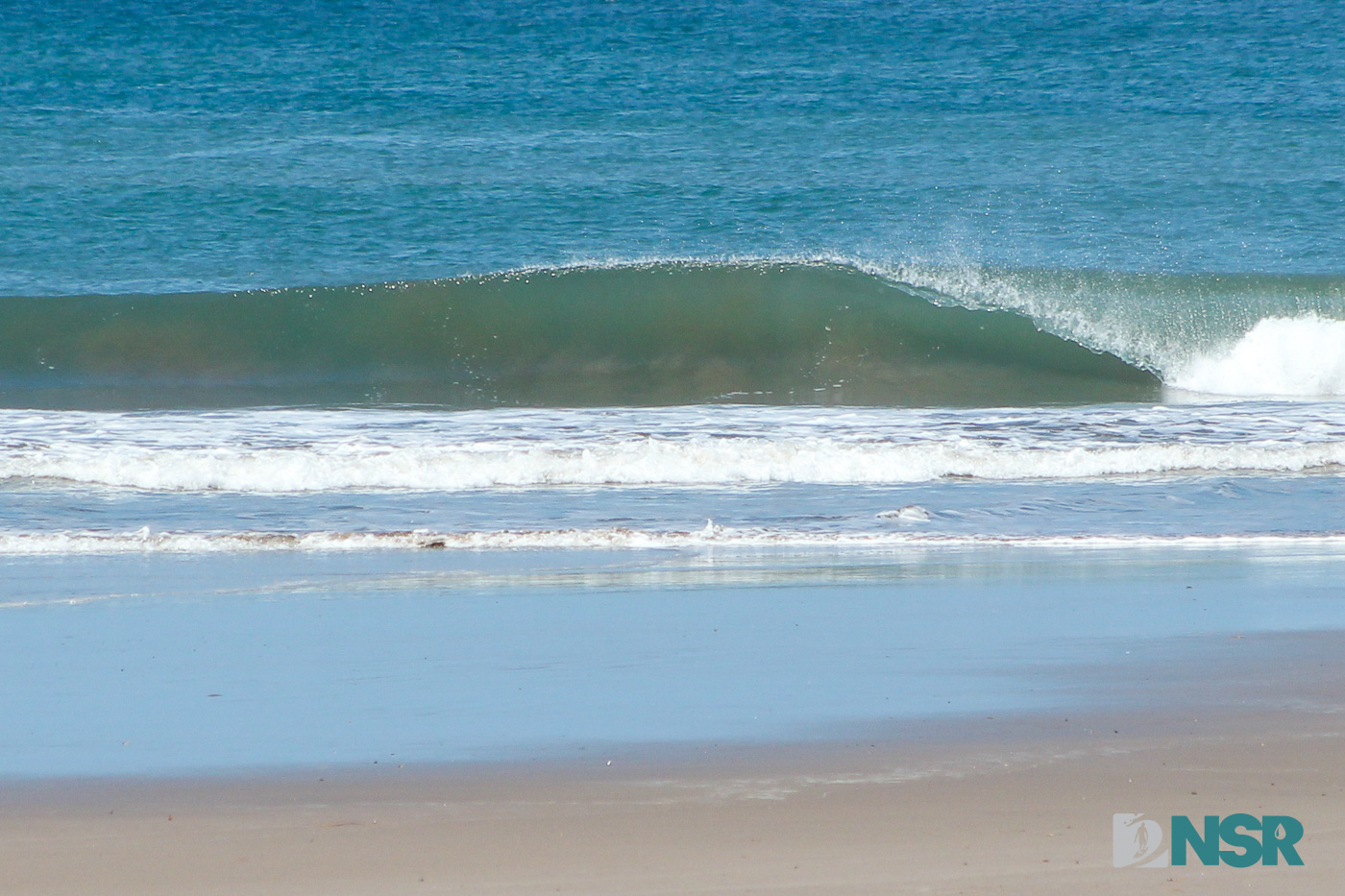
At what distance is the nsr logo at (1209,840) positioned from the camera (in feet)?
7.18

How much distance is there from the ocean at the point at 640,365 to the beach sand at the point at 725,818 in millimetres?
192

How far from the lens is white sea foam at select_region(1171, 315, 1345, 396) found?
11.1 meters

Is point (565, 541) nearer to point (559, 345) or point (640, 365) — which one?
point (640, 365)

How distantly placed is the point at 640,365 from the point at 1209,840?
9754mm

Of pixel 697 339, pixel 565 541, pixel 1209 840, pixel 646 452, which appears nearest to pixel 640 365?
pixel 697 339

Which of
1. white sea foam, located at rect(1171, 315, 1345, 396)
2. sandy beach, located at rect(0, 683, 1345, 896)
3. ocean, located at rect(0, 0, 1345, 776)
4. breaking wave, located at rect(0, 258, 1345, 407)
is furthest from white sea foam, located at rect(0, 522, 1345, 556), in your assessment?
white sea foam, located at rect(1171, 315, 1345, 396)

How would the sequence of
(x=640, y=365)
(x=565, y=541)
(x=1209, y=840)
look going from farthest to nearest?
(x=640, y=365) < (x=565, y=541) < (x=1209, y=840)

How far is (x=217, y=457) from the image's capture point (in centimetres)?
699

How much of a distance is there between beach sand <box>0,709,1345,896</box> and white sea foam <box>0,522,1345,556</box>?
243 cm

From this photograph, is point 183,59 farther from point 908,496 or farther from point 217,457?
point 908,496

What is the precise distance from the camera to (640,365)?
11.8 metres

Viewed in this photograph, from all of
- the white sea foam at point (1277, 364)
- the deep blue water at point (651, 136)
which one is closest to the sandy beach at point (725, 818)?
the white sea foam at point (1277, 364)

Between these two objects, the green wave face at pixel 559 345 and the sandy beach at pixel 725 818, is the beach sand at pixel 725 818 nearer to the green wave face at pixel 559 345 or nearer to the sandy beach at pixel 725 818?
the sandy beach at pixel 725 818

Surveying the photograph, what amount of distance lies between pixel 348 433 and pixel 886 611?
4.54 metres
